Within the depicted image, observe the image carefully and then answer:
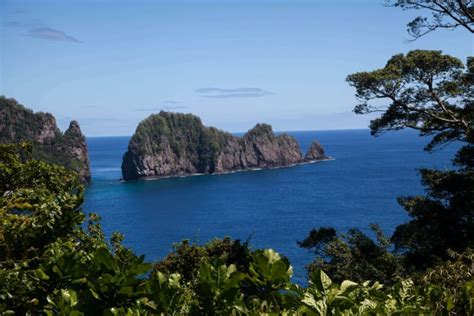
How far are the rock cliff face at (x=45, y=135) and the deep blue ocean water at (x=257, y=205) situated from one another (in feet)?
33.9

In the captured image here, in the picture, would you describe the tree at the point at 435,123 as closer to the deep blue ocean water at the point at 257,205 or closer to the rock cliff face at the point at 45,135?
the deep blue ocean water at the point at 257,205

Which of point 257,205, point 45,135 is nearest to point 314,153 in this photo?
point 45,135

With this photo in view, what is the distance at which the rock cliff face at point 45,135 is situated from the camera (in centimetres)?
13538

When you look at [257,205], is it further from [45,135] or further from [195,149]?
[45,135]

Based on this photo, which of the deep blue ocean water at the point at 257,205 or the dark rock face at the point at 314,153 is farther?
the dark rock face at the point at 314,153

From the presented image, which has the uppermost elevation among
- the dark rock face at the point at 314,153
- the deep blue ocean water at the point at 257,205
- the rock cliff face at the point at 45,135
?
the rock cliff face at the point at 45,135

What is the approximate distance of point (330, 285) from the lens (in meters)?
3.17

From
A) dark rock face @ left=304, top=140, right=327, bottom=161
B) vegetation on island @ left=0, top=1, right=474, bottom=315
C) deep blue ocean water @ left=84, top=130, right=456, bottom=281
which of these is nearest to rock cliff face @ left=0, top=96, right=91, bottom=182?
deep blue ocean water @ left=84, top=130, right=456, bottom=281

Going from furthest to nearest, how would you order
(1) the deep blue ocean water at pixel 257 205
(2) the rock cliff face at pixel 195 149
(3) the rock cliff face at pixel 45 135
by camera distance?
(2) the rock cliff face at pixel 195 149 < (3) the rock cliff face at pixel 45 135 < (1) the deep blue ocean water at pixel 257 205

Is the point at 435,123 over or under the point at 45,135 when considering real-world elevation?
under

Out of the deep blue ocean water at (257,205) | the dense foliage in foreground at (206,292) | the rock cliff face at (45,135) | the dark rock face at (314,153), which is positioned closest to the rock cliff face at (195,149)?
the dark rock face at (314,153)

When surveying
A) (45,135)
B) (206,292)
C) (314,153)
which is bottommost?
(314,153)

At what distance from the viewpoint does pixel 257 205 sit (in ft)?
274

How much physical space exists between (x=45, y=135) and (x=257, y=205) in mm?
85178
